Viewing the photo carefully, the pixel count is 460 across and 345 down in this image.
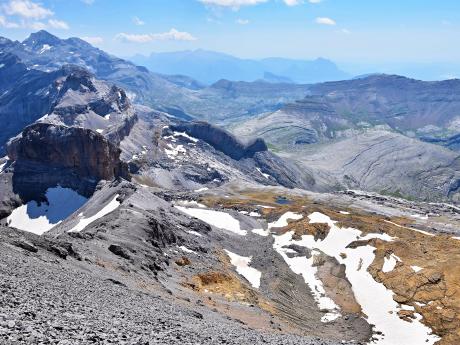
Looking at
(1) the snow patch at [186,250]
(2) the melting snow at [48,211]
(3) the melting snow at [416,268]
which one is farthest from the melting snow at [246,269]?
(2) the melting snow at [48,211]

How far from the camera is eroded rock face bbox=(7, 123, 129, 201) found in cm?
14575

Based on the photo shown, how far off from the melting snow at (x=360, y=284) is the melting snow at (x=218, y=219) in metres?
10.6

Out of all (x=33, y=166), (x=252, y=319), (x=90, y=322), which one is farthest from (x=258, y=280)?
(x=33, y=166)

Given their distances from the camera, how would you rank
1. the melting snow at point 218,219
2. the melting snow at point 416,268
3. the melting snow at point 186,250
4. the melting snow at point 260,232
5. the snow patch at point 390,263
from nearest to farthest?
the melting snow at point 186,250, the melting snow at point 416,268, the snow patch at point 390,263, the melting snow at point 218,219, the melting snow at point 260,232

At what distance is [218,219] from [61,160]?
5768cm

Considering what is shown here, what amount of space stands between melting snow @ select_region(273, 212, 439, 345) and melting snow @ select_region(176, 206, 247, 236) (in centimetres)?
1064

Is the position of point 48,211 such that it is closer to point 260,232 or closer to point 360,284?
point 260,232

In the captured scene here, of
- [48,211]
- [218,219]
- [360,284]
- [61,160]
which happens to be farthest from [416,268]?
[61,160]

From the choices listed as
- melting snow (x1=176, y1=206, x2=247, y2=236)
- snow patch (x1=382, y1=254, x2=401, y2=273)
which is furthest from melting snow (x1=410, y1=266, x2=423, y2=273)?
melting snow (x1=176, y1=206, x2=247, y2=236)

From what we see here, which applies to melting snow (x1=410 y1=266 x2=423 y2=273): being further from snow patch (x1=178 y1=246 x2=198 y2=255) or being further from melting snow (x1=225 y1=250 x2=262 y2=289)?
snow patch (x1=178 y1=246 x2=198 y2=255)

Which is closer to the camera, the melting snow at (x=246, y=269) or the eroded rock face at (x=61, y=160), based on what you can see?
the melting snow at (x=246, y=269)

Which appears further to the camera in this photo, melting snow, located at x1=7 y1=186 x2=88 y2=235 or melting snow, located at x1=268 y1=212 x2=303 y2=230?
melting snow, located at x1=268 y1=212 x2=303 y2=230

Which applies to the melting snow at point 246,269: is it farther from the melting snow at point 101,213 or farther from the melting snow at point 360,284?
the melting snow at point 101,213

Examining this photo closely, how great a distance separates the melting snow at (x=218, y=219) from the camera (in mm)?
120900
